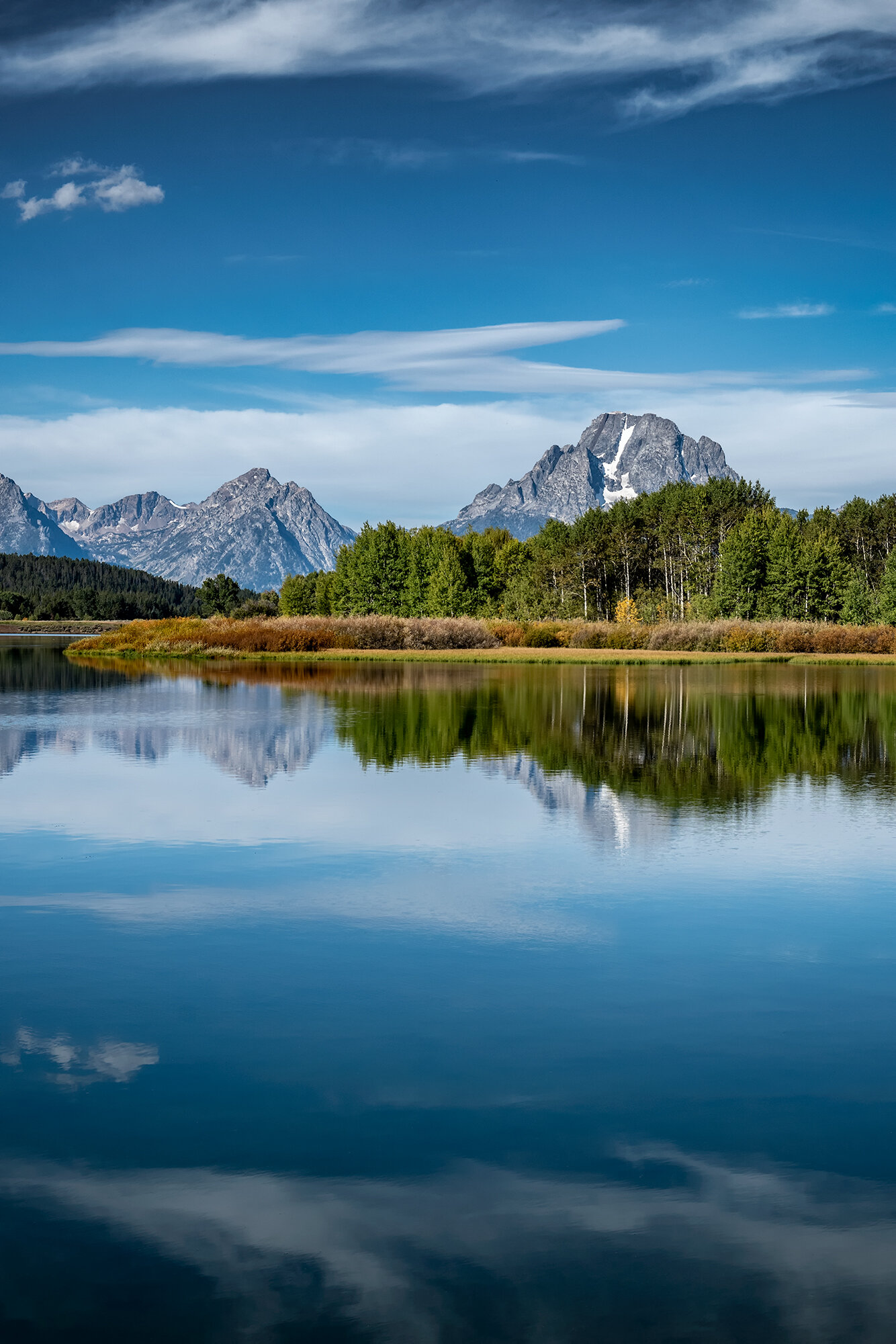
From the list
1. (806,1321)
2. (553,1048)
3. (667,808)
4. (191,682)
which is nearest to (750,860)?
(667,808)

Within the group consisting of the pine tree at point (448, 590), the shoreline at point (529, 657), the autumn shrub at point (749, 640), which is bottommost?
the shoreline at point (529, 657)

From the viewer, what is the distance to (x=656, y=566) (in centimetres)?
11331

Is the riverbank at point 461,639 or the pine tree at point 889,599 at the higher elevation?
the pine tree at point 889,599

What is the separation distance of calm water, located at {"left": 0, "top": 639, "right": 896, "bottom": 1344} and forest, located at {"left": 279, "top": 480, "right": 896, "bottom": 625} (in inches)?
2915

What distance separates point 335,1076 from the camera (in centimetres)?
629

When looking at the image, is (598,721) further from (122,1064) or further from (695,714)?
(122,1064)

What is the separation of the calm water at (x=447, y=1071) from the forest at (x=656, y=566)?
74052 millimetres

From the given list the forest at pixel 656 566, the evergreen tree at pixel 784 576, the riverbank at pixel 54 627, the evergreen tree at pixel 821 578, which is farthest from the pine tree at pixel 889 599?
the riverbank at pixel 54 627

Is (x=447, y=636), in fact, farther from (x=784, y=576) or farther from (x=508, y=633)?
(x=784, y=576)

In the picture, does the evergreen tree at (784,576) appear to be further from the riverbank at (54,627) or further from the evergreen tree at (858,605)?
the riverbank at (54,627)

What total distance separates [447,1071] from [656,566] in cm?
10981

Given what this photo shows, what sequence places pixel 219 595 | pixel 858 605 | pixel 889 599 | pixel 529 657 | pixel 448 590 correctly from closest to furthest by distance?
pixel 529 657 < pixel 889 599 < pixel 858 605 < pixel 448 590 < pixel 219 595

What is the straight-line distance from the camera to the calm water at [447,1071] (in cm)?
447

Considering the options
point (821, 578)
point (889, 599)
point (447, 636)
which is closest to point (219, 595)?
point (447, 636)
